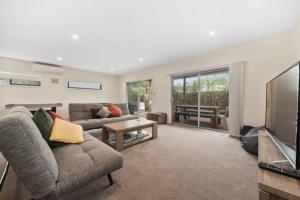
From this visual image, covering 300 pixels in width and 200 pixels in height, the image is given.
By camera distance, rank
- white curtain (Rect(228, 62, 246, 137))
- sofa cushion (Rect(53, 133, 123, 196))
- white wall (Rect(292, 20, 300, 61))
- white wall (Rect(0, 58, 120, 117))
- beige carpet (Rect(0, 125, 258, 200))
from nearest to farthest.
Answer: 1. sofa cushion (Rect(53, 133, 123, 196))
2. beige carpet (Rect(0, 125, 258, 200))
3. white wall (Rect(292, 20, 300, 61))
4. white curtain (Rect(228, 62, 246, 137))
5. white wall (Rect(0, 58, 120, 117))

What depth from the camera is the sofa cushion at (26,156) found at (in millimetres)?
777

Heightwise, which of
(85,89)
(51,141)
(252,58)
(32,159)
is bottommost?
(51,141)

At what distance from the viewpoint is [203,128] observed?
4.00 metres

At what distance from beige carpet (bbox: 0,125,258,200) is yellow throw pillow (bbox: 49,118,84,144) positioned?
587 mm

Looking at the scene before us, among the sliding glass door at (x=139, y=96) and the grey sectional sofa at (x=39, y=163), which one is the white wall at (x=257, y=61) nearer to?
the sliding glass door at (x=139, y=96)

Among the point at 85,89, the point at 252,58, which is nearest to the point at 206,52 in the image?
the point at 252,58

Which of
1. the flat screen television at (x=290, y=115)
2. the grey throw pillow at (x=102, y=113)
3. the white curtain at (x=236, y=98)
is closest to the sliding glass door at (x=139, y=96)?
the grey throw pillow at (x=102, y=113)

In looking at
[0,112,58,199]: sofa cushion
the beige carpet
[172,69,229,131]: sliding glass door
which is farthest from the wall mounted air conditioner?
[0,112,58,199]: sofa cushion

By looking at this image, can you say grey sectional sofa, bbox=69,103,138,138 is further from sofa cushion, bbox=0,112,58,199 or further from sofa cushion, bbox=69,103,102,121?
sofa cushion, bbox=0,112,58,199

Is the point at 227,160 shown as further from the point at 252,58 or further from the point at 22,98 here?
the point at 22,98

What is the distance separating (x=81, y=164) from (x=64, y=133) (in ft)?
2.25

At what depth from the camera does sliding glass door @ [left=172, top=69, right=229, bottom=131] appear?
393cm

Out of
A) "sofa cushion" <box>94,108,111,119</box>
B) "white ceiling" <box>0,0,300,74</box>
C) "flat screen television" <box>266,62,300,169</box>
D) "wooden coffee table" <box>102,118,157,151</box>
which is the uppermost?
"white ceiling" <box>0,0,300,74</box>

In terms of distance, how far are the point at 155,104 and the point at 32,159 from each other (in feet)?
15.3
